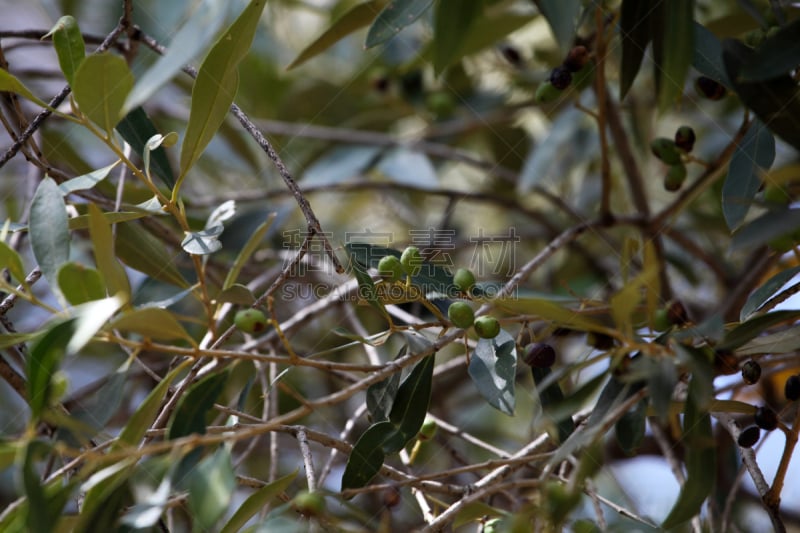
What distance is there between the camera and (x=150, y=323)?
2.12ft

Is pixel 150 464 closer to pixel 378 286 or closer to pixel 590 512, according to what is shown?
pixel 378 286

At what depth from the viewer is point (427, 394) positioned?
0.77m

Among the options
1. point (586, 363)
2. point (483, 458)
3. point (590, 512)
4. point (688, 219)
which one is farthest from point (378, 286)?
point (688, 219)

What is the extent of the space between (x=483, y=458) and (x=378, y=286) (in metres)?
0.89

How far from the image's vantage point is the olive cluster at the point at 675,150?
102 centimetres

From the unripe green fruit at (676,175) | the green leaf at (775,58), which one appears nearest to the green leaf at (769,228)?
the green leaf at (775,58)

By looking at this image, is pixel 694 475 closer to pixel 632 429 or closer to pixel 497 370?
pixel 632 429

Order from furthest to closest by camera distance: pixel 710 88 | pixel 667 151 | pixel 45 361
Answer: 1. pixel 667 151
2. pixel 710 88
3. pixel 45 361

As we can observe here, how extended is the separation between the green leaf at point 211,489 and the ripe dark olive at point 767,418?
51cm

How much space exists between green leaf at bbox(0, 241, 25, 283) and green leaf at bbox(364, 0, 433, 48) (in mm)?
438

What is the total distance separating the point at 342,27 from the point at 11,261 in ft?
1.89

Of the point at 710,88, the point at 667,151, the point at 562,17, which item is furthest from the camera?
the point at 667,151

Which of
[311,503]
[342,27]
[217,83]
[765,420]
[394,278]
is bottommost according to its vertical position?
[311,503]

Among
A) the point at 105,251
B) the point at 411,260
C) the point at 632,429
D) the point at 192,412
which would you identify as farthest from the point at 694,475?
the point at 105,251
